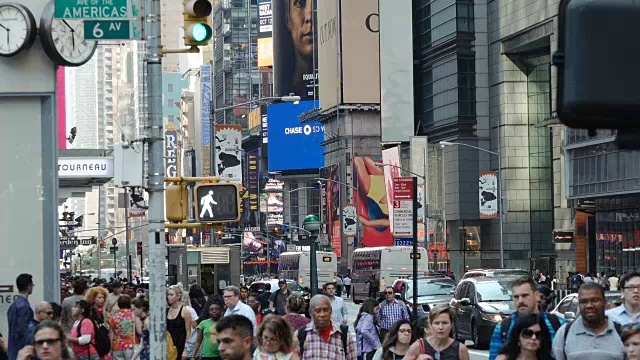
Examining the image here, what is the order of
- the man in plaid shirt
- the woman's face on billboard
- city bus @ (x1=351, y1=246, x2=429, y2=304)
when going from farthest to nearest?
the woman's face on billboard < city bus @ (x1=351, y1=246, x2=429, y2=304) < the man in plaid shirt

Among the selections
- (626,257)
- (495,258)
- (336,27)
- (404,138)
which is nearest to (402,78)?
(404,138)

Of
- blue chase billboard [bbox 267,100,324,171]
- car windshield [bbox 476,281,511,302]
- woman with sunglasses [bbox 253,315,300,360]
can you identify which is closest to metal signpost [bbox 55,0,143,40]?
woman with sunglasses [bbox 253,315,300,360]

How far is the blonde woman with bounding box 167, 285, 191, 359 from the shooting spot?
17719mm

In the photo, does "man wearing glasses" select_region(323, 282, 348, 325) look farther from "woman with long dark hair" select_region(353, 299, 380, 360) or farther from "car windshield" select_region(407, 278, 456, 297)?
"car windshield" select_region(407, 278, 456, 297)

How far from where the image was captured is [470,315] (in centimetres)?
3175

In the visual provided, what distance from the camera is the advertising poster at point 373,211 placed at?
121 meters

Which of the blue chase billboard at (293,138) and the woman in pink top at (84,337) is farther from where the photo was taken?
the blue chase billboard at (293,138)

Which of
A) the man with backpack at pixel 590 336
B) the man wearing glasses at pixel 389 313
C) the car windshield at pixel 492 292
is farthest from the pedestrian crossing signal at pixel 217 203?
the car windshield at pixel 492 292

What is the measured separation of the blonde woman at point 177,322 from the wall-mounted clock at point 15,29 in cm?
445

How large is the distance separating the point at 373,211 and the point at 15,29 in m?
102

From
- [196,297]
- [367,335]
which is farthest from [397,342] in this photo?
[196,297]

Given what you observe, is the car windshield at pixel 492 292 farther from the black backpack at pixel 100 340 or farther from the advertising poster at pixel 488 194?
the advertising poster at pixel 488 194

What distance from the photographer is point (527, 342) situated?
903 cm

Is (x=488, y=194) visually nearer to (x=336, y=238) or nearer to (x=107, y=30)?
(x=336, y=238)
